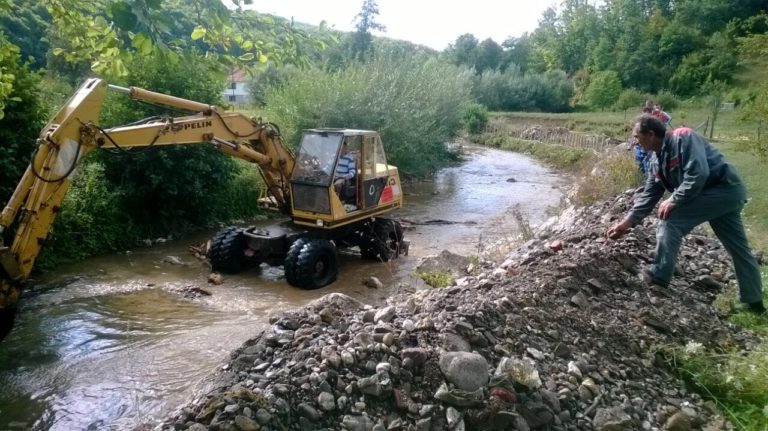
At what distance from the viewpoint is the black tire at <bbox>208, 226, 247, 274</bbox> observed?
8.70 meters

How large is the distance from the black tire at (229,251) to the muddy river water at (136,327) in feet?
0.73

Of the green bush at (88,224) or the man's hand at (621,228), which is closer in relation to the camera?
the man's hand at (621,228)

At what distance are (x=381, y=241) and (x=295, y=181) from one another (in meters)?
1.84

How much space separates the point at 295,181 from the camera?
896cm

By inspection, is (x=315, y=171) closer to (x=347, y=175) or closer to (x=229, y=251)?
(x=347, y=175)

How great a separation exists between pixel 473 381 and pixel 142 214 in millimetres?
9130

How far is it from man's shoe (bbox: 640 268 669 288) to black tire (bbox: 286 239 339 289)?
4.49 m

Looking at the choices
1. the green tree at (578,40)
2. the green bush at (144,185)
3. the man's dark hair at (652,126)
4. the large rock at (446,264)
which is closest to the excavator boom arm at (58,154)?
the green bush at (144,185)

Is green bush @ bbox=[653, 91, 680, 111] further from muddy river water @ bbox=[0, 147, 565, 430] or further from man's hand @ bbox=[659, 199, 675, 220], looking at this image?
man's hand @ bbox=[659, 199, 675, 220]

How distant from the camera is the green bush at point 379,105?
17.3 meters

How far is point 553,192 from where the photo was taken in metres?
18.1

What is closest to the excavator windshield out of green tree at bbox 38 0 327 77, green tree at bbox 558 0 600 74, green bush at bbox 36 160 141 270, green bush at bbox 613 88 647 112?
green bush at bbox 36 160 141 270

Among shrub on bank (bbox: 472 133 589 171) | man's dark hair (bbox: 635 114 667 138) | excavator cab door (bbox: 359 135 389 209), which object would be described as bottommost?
shrub on bank (bbox: 472 133 589 171)

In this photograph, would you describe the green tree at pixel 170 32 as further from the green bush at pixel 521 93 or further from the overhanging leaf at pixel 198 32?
the green bush at pixel 521 93
